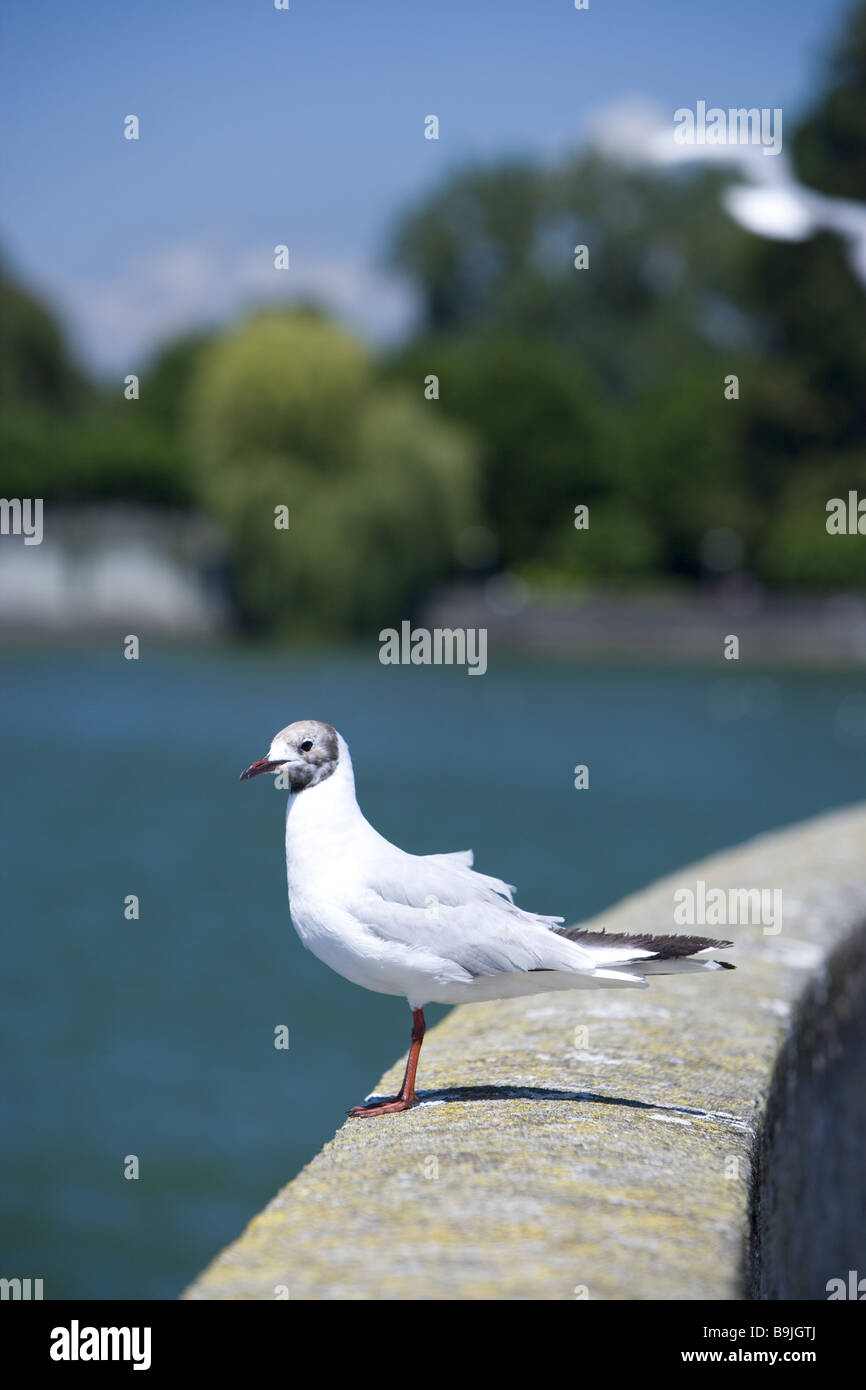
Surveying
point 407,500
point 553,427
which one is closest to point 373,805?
point 407,500

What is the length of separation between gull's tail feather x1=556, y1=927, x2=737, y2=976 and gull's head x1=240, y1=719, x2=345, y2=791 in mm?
600

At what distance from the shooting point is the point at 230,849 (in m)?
28.3

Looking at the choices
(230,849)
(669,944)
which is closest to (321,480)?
(230,849)

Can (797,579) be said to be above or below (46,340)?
below

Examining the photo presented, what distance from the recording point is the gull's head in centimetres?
360

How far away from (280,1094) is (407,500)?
40.6 meters

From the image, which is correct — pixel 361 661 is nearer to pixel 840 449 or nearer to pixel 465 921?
pixel 840 449

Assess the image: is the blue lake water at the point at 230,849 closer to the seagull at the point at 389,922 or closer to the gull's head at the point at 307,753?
the seagull at the point at 389,922

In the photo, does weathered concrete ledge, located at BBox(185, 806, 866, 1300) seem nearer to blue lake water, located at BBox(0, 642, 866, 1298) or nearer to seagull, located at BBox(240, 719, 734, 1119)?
seagull, located at BBox(240, 719, 734, 1119)

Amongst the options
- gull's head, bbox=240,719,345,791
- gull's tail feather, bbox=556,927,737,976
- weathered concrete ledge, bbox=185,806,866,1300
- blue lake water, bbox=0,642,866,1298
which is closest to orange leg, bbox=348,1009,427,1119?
weathered concrete ledge, bbox=185,806,866,1300

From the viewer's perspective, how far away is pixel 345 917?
3.61 meters

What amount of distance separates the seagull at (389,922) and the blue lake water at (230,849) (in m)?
8.18

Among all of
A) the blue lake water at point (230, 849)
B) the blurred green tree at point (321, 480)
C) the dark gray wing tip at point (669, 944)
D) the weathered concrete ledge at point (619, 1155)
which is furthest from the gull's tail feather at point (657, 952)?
the blurred green tree at point (321, 480)
